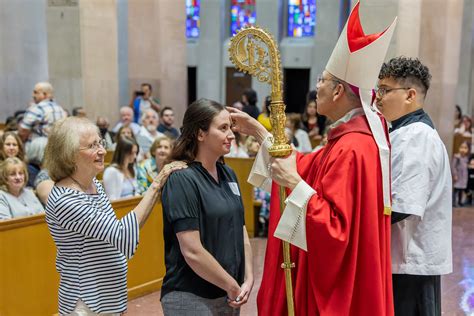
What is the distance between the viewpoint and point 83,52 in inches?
460

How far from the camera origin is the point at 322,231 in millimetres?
2525

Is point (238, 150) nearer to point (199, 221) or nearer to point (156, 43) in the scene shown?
point (199, 221)

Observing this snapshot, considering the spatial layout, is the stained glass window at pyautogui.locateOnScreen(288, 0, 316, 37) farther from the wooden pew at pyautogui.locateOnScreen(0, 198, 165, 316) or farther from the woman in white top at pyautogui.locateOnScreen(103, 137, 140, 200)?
the wooden pew at pyautogui.locateOnScreen(0, 198, 165, 316)

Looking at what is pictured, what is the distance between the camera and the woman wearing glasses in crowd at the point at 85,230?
2914 mm

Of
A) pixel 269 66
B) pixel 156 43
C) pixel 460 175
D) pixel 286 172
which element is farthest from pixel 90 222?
pixel 156 43

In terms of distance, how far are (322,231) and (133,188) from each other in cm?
439

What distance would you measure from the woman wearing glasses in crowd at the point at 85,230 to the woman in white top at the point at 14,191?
2.48m

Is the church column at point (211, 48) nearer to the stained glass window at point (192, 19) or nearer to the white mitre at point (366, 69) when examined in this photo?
the stained glass window at point (192, 19)

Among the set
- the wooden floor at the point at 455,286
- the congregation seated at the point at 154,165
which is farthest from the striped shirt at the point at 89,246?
the congregation seated at the point at 154,165

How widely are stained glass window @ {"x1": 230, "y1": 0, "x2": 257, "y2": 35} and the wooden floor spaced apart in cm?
1502

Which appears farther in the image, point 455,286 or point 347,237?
point 455,286

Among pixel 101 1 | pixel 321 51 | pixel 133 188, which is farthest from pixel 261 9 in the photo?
pixel 133 188

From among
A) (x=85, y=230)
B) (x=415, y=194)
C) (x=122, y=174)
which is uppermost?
(x=415, y=194)

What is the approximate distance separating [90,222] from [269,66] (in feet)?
3.62
